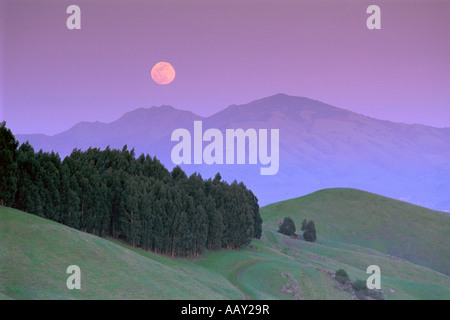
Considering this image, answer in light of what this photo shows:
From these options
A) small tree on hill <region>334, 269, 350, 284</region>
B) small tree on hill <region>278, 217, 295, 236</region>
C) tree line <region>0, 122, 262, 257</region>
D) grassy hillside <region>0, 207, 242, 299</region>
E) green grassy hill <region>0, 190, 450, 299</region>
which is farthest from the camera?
small tree on hill <region>278, 217, 295, 236</region>

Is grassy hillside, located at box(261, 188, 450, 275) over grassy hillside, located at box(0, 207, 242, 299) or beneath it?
beneath

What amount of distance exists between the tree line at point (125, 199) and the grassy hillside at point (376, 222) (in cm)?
5445

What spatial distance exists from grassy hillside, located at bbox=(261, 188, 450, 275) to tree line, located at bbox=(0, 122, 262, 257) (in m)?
54.5

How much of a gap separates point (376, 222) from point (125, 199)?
95.2 m

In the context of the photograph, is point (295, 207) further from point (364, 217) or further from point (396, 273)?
point (396, 273)

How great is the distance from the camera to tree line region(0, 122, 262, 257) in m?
46.8

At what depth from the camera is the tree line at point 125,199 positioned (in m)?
46.8

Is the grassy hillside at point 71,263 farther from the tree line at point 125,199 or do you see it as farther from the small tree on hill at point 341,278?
the small tree on hill at point 341,278

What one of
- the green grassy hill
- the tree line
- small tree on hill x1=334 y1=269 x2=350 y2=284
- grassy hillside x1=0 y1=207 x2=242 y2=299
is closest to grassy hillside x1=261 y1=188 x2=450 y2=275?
the tree line

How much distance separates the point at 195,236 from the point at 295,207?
85.7 metres

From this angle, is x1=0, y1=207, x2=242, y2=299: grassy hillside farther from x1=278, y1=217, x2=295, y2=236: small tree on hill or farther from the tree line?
x1=278, y1=217, x2=295, y2=236: small tree on hill
